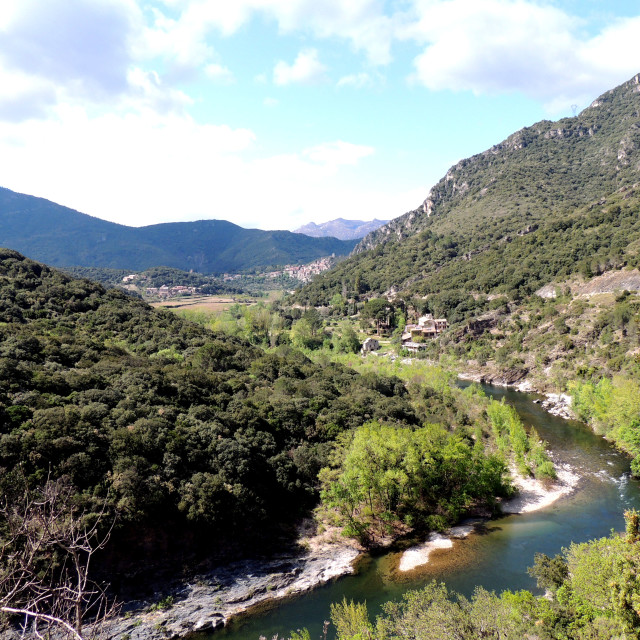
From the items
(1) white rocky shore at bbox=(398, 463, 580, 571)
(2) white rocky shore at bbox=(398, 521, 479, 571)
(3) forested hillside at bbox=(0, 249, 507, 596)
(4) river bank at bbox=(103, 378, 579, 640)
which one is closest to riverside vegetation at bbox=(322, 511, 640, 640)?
(4) river bank at bbox=(103, 378, 579, 640)

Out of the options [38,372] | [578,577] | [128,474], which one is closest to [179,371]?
[38,372]

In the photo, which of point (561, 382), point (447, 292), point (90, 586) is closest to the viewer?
point (90, 586)

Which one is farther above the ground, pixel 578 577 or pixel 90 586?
pixel 578 577

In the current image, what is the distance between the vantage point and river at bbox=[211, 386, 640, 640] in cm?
2473

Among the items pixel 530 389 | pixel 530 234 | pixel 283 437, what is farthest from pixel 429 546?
pixel 530 234

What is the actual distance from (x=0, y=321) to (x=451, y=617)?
56.8 meters

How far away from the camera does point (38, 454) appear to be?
91.0ft

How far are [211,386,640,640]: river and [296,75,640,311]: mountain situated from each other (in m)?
71.7

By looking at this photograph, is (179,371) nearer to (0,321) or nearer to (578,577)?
(0,321)

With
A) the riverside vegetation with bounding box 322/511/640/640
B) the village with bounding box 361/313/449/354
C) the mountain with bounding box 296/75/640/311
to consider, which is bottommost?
the riverside vegetation with bounding box 322/511/640/640

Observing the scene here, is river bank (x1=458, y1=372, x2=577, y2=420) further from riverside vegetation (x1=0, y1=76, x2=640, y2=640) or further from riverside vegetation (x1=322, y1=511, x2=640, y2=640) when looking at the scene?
riverside vegetation (x1=322, y1=511, x2=640, y2=640)

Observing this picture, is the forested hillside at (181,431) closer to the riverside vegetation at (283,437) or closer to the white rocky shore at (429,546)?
the riverside vegetation at (283,437)

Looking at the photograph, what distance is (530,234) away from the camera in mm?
131500

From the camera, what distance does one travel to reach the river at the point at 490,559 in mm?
24734
